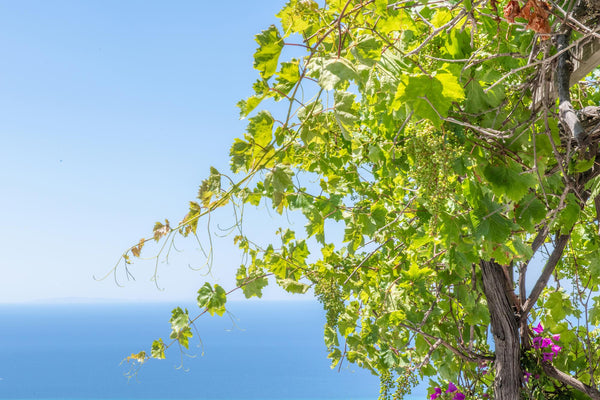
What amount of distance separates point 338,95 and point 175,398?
139ft

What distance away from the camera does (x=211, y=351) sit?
5078 centimetres

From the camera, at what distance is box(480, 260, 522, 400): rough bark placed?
180 centimetres

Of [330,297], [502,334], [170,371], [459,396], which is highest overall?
[170,371]

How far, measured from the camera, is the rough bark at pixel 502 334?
1.80 meters

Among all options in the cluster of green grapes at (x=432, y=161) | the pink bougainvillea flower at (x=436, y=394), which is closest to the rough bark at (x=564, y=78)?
the cluster of green grapes at (x=432, y=161)

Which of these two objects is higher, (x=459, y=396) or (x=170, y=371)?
(x=170, y=371)

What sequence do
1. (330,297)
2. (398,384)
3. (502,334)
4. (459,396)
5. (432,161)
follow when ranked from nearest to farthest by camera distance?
(432,161), (330,297), (502,334), (398,384), (459,396)

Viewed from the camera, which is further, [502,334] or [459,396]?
[459,396]

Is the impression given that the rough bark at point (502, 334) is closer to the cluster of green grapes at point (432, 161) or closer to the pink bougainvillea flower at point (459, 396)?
the pink bougainvillea flower at point (459, 396)

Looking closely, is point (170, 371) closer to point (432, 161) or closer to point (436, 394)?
point (436, 394)

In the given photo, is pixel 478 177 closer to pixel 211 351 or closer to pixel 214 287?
pixel 214 287

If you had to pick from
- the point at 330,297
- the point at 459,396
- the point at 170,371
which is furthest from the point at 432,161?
the point at 170,371

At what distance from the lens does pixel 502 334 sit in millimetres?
1830

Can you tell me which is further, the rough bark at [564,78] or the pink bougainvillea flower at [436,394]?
the pink bougainvillea flower at [436,394]
